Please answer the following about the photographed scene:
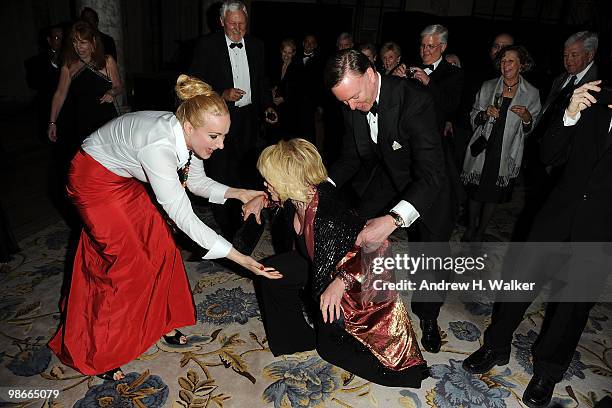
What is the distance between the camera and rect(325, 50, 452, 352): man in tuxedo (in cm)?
199

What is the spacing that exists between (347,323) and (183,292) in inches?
36.6

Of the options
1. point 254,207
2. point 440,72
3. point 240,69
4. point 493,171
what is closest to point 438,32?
point 440,72

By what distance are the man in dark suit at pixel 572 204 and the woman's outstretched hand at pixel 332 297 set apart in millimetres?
880

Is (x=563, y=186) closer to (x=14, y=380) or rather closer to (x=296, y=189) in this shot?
(x=296, y=189)

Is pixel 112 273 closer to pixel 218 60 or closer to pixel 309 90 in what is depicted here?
pixel 218 60

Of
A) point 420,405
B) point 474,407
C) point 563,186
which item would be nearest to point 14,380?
point 420,405

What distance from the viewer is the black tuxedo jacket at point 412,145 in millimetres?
2145

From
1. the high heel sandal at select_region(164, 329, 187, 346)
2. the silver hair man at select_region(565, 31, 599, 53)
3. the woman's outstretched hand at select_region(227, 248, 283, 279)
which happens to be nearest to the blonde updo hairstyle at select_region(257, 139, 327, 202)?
the woman's outstretched hand at select_region(227, 248, 283, 279)

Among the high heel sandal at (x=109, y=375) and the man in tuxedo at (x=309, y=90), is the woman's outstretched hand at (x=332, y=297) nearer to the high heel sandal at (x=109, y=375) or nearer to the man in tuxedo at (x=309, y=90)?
the high heel sandal at (x=109, y=375)

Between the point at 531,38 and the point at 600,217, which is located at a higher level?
the point at 531,38

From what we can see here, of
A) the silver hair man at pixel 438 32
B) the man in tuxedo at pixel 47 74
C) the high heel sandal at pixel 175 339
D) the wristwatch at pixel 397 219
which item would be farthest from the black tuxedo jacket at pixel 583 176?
the man in tuxedo at pixel 47 74

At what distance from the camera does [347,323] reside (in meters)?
2.11

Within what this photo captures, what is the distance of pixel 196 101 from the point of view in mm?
1840

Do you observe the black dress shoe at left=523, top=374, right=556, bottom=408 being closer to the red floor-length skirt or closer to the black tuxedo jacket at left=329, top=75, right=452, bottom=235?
the black tuxedo jacket at left=329, top=75, right=452, bottom=235
